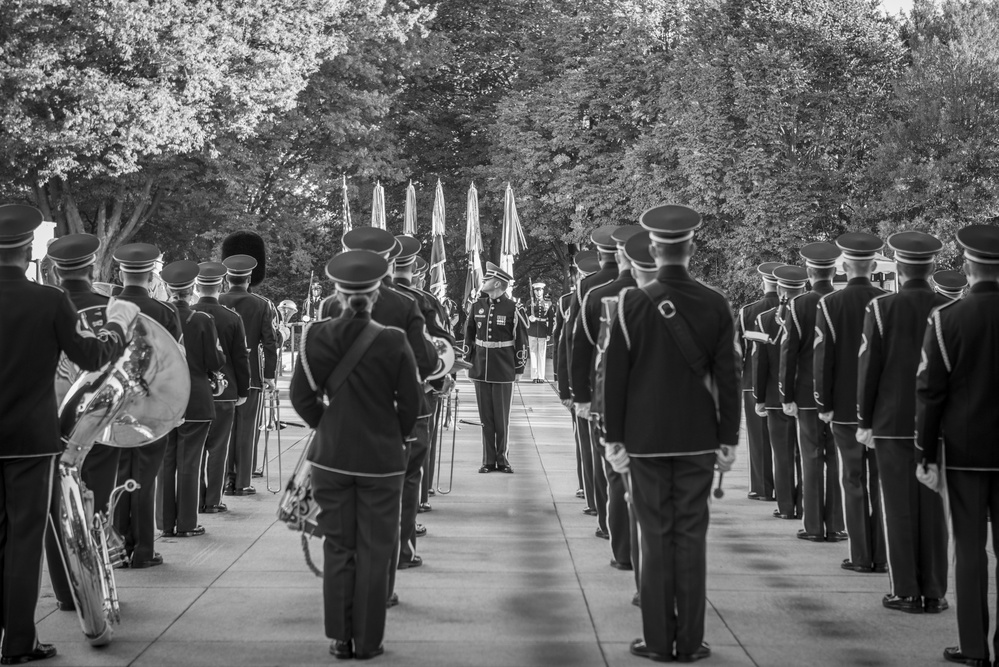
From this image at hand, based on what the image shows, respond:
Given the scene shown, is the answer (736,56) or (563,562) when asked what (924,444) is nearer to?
(563,562)

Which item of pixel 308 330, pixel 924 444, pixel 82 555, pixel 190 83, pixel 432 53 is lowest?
pixel 82 555

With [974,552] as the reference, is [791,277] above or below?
above

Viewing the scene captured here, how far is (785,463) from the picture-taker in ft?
35.5

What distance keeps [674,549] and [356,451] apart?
1638 millimetres

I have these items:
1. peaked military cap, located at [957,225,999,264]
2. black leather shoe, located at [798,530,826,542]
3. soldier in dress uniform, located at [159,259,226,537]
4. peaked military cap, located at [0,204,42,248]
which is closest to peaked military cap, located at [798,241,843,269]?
black leather shoe, located at [798,530,826,542]

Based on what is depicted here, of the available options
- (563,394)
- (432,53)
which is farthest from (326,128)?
(563,394)

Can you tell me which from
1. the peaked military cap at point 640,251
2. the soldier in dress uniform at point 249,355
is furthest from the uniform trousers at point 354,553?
the soldier in dress uniform at point 249,355

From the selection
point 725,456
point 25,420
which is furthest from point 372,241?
point 725,456

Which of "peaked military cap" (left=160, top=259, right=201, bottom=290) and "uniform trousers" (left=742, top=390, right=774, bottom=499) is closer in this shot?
"peaked military cap" (left=160, top=259, right=201, bottom=290)

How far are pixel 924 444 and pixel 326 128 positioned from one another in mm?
33551

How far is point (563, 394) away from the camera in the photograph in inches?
407

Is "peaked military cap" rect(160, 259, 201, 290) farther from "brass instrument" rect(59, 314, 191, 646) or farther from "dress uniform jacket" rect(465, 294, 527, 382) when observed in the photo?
"dress uniform jacket" rect(465, 294, 527, 382)

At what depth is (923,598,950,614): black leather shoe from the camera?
7527mm

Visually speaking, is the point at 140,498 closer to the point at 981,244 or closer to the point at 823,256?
the point at 823,256
